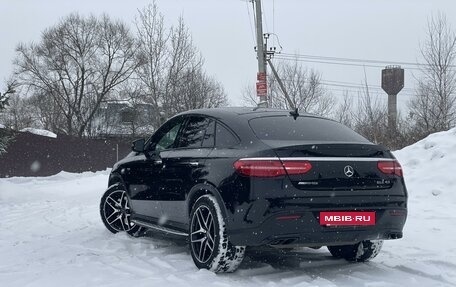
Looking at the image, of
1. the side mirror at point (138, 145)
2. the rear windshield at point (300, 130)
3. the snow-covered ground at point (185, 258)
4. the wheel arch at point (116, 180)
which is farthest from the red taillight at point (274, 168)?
the wheel arch at point (116, 180)

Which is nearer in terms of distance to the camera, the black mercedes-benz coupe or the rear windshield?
the black mercedes-benz coupe

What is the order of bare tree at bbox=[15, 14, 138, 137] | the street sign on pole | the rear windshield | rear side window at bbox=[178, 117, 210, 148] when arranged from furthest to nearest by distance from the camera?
1. bare tree at bbox=[15, 14, 138, 137]
2. the street sign on pole
3. rear side window at bbox=[178, 117, 210, 148]
4. the rear windshield

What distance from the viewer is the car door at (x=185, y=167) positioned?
5.27m

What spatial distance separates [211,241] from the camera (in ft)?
16.1

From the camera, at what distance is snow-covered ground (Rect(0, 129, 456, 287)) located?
187 inches

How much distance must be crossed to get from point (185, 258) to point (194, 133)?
1297mm

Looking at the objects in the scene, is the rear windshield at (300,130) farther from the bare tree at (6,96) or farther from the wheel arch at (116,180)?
the bare tree at (6,96)

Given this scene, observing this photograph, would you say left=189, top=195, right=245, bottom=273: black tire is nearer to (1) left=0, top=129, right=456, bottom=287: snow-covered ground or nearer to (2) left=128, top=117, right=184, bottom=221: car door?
(1) left=0, top=129, right=456, bottom=287: snow-covered ground

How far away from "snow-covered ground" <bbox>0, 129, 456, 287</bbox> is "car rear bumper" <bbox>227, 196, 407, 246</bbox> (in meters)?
0.39

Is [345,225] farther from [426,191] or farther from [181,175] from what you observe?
[426,191]

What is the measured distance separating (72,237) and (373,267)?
3.80 meters

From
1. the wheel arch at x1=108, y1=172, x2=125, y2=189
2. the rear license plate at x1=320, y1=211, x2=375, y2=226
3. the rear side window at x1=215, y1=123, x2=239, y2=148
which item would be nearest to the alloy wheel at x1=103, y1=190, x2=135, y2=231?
the wheel arch at x1=108, y1=172, x2=125, y2=189

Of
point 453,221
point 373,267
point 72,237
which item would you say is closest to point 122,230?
point 72,237

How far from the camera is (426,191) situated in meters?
9.05
